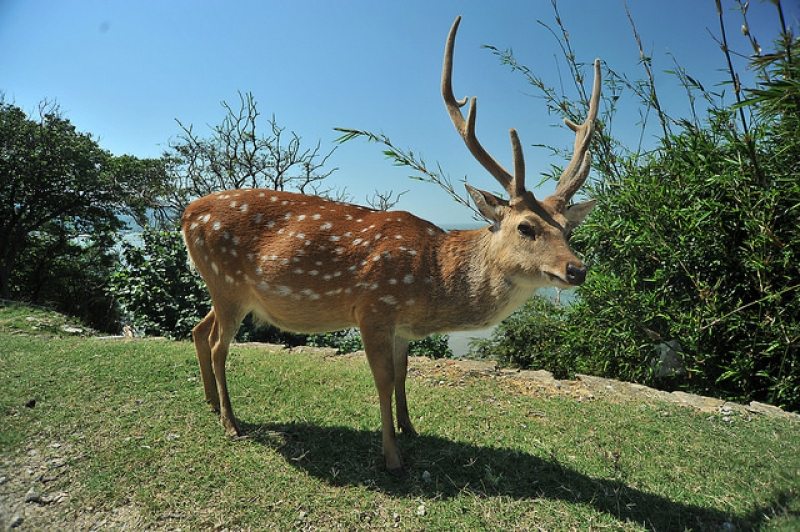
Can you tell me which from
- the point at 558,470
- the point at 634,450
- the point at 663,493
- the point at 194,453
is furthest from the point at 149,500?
the point at 634,450

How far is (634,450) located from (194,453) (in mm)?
3267

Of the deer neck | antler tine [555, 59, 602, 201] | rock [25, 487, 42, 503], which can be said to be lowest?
rock [25, 487, 42, 503]

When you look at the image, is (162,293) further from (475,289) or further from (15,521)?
(475,289)

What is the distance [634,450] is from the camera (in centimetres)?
376

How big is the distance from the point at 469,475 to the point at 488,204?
1806 mm

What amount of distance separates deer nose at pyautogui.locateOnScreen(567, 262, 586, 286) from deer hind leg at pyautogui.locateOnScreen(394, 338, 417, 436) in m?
1.41

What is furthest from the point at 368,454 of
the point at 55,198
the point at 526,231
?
the point at 55,198

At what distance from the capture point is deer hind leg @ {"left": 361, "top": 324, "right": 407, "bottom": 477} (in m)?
3.18

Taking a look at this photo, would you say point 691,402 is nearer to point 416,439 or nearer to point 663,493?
point 663,493

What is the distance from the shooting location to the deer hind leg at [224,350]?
3650 mm

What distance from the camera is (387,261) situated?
3.23 metres

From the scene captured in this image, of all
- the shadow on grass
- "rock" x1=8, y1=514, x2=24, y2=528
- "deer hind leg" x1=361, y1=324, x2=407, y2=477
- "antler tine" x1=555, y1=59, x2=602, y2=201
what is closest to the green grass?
the shadow on grass

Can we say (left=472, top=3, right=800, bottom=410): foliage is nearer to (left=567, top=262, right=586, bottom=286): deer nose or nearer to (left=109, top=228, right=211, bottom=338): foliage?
(left=567, top=262, right=586, bottom=286): deer nose

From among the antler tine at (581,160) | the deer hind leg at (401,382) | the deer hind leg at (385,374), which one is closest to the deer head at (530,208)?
the antler tine at (581,160)
